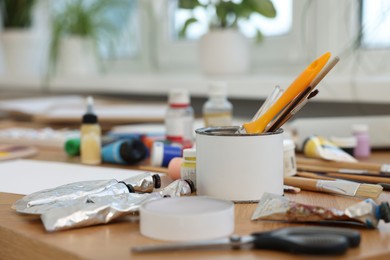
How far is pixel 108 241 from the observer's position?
54cm

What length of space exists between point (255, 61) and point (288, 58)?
0.14m

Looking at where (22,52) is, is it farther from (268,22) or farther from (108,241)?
(108,241)

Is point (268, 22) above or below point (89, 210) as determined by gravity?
above

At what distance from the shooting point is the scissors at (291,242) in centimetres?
48

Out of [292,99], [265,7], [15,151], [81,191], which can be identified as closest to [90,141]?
[15,151]

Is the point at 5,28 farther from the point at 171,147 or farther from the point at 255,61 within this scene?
the point at 171,147

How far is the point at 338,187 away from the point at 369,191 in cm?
4

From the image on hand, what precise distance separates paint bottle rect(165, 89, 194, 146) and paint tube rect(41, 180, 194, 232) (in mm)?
421

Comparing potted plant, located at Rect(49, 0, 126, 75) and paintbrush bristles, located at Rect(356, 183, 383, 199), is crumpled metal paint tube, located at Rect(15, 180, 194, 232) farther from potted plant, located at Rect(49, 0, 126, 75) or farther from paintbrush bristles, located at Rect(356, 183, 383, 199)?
potted plant, located at Rect(49, 0, 126, 75)

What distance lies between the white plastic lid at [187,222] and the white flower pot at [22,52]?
2.06m

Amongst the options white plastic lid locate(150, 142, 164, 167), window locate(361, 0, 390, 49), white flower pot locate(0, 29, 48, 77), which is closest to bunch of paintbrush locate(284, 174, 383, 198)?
white plastic lid locate(150, 142, 164, 167)

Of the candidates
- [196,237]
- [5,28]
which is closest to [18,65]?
[5,28]

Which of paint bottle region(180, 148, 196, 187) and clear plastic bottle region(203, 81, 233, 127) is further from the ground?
clear plastic bottle region(203, 81, 233, 127)

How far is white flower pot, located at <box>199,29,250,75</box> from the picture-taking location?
5.35 ft
